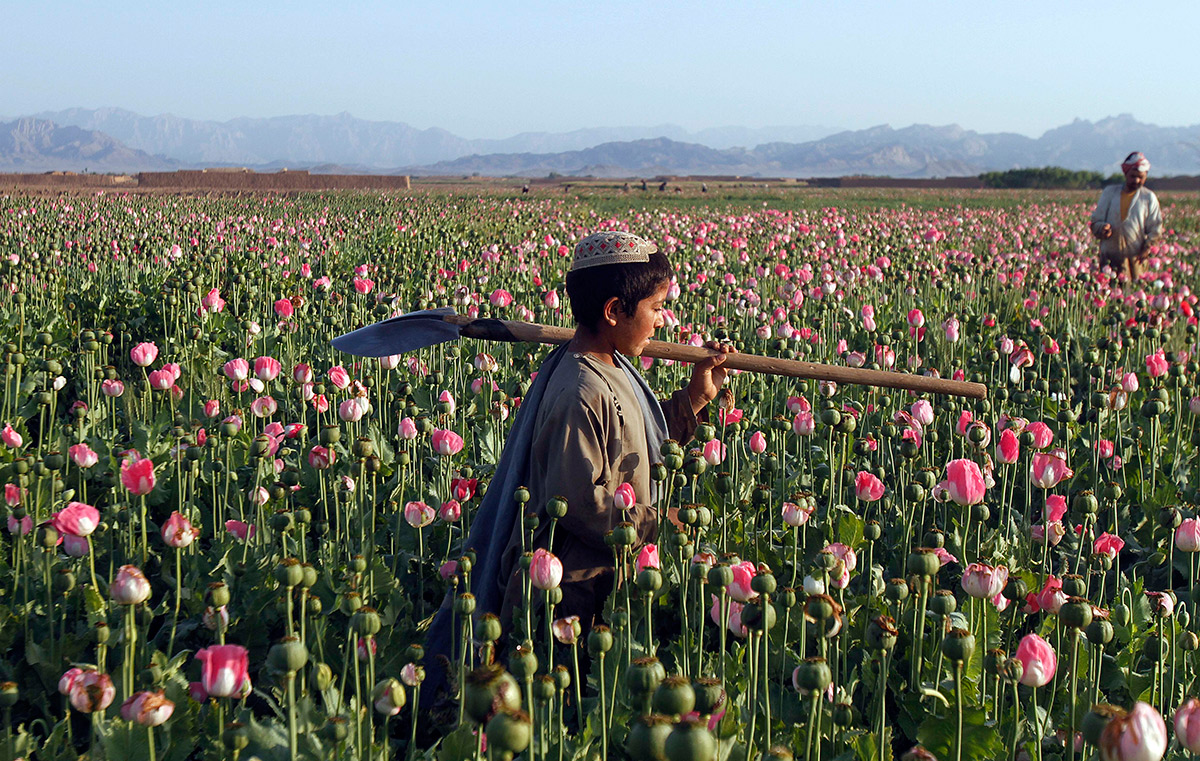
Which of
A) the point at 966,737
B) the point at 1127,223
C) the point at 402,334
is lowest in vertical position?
the point at 966,737

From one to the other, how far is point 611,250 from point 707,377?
618 mm

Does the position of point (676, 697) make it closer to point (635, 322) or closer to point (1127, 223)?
point (635, 322)

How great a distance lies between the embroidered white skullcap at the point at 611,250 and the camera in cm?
281

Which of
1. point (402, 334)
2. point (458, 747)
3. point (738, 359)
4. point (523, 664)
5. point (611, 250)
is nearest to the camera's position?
point (523, 664)

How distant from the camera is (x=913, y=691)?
2.54 meters

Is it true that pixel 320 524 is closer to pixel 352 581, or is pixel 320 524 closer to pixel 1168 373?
pixel 352 581

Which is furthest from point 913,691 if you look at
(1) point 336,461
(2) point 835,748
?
(1) point 336,461

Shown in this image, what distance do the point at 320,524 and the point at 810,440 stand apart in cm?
213

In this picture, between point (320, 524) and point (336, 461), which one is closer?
point (320, 524)

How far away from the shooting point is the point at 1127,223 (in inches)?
370

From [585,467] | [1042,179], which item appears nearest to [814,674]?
[585,467]

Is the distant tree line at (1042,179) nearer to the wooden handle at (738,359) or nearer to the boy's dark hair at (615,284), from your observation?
the wooden handle at (738,359)

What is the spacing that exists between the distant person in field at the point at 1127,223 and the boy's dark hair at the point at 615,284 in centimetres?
772

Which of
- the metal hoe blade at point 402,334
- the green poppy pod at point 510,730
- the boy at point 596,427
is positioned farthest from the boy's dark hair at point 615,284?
the green poppy pod at point 510,730
